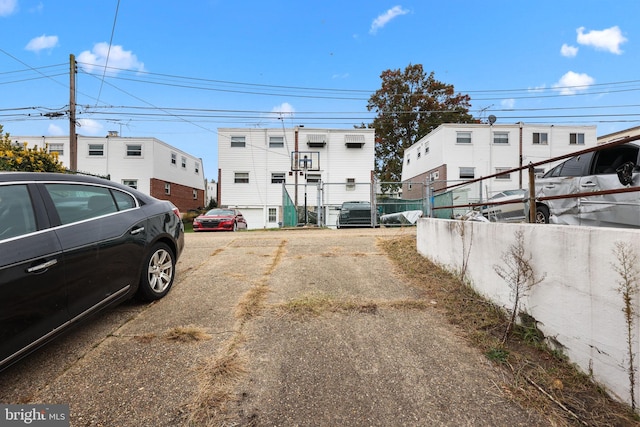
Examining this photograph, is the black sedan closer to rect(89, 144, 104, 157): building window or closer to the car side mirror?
the car side mirror

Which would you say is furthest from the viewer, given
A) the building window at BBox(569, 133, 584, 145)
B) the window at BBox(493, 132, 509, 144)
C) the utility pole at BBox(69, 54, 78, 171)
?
the building window at BBox(569, 133, 584, 145)

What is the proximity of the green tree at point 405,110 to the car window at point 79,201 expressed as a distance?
34480 millimetres

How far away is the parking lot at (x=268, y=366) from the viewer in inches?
80.0

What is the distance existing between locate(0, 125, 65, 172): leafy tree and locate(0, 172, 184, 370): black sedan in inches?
214

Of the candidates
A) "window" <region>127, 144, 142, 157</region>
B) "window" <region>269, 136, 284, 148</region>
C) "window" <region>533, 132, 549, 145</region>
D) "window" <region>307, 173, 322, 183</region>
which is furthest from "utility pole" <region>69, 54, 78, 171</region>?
"window" <region>533, 132, 549, 145</region>

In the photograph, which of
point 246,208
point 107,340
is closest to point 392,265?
point 107,340

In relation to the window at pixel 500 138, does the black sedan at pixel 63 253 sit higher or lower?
lower

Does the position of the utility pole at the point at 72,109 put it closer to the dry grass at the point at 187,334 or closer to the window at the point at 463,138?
the dry grass at the point at 187,334

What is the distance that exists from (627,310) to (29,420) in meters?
3.86

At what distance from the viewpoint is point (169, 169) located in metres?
25.9

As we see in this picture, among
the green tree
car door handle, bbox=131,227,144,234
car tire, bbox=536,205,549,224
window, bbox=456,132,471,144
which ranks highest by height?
the green tree

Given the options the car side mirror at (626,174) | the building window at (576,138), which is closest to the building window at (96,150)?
the car side mirror at (626,174)

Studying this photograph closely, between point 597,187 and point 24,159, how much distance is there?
456 inches

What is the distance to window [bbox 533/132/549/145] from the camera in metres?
23.2
